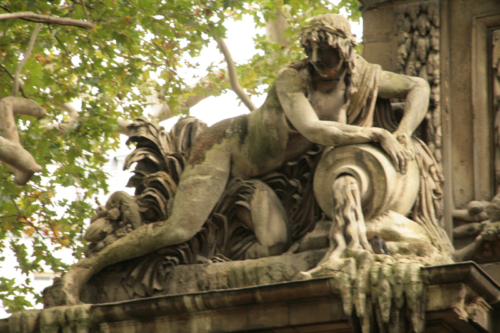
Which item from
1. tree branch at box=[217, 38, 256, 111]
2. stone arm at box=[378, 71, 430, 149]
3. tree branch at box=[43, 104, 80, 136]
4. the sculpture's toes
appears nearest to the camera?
the sculpture's toes

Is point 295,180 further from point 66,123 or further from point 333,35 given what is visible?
point 66,123

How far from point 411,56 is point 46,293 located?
345 cm

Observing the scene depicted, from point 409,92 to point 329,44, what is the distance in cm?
89

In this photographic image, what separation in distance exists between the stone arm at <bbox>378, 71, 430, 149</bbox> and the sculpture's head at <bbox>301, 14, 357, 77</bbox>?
1.49 ft

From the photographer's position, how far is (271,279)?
22.3ft

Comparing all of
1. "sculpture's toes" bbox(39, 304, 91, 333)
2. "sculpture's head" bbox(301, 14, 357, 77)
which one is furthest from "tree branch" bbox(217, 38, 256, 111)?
"sculpture's toes" bbox(39, 304, 91, 333)

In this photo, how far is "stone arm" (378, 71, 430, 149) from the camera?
7.30 metres

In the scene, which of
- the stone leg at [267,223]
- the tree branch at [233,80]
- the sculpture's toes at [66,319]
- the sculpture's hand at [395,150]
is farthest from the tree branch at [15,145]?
the tree branch at [233,80]

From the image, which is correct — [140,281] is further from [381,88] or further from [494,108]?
[494,108]

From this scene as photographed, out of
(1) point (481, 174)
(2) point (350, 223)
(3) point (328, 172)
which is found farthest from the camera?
(1) point (481, 174)

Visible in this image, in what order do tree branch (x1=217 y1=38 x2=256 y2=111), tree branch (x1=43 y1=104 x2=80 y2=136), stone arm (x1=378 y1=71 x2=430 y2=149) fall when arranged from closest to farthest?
1. stone arm (x1=378 y1=71 x2=430 y2=149)
2. tree branch (x1=43 y1=104 x2=80 y2=136)
3. tree branch (x1=217 y1=38 x2=256 y2=111)

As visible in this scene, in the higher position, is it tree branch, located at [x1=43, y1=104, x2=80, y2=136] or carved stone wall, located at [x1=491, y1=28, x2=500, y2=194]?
tree branch, located at [x1=43, y1=104, x2=80, y2=136]

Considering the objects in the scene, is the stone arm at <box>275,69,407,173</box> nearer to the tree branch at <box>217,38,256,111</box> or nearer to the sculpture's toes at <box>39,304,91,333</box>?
the sculpture's toes at <box>39,304,91,333</box>

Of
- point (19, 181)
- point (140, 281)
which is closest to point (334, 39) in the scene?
point (140, 281)
